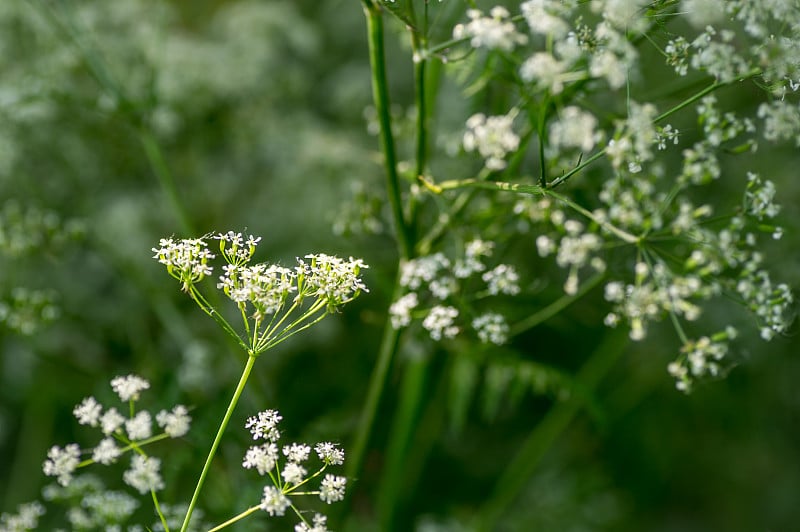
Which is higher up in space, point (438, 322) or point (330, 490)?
point (438, 322)

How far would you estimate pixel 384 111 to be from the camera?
0.99 metres

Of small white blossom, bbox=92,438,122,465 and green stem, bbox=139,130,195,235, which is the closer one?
small white blossom, bbox=92,438,122,465

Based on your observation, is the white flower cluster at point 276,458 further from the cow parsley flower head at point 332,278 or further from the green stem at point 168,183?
the green stem at point 168,183

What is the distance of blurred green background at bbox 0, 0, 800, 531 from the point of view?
5.61 feet

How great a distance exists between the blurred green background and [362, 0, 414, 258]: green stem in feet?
1.38

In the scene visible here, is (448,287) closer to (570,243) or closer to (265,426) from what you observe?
(570,243)

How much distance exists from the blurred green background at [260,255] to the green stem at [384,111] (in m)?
0.42

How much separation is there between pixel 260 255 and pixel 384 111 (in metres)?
1.15

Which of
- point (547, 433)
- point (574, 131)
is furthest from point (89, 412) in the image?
point (547, 433)

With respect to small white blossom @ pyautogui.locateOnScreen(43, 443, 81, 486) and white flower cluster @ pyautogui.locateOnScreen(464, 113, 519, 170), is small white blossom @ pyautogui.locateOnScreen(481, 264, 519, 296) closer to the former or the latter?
white flower cluster @ pyautogui.locateOnScreen(464, 113, 519, 170)

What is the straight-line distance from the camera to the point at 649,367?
196 cm

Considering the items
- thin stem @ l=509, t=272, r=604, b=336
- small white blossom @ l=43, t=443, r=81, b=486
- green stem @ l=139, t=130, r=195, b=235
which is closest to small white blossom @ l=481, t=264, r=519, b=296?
thin stem @ l=509, t=272, r=604, b=336

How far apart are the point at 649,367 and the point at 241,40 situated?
60.2 inches

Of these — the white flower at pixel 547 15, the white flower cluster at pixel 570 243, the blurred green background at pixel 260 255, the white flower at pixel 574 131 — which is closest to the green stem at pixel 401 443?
the blurred green background at pixel 260 255
